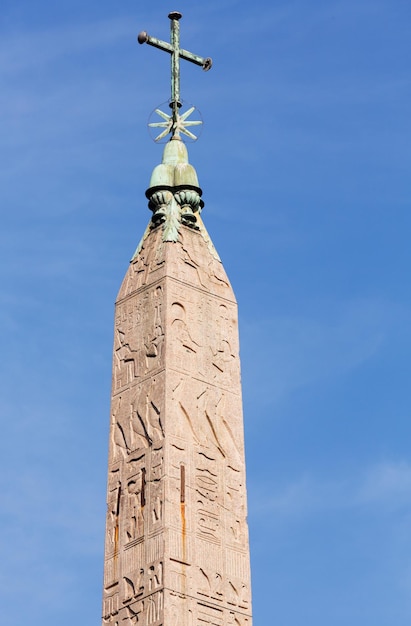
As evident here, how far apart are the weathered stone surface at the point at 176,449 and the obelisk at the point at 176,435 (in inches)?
0.8

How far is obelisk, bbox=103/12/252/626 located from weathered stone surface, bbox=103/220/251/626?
0.02m

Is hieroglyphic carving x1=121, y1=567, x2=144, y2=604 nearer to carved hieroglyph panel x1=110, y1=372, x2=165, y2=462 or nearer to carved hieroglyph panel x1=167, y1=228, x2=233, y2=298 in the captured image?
carved hieroglyph panel x1=110, y1=372, x2=165, y2=462

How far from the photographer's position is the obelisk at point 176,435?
82.2 ft

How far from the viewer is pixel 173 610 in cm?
2442

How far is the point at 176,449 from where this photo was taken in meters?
25.9

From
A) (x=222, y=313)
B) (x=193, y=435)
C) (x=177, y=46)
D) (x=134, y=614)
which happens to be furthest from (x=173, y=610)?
(x=177, y=46)

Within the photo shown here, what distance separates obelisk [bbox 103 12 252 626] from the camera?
25047 millimetres

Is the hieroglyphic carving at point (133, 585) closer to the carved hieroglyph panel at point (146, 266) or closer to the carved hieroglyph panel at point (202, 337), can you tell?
the carved hieroglyph panel at point (202, 337)

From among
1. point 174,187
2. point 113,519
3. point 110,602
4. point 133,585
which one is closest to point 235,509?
point 113,519

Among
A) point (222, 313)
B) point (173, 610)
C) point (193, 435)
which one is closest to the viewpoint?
point (173, 610)

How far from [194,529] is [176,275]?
4.53 metres

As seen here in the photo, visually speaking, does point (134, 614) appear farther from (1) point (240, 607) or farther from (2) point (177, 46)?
(2) point (177, 46)

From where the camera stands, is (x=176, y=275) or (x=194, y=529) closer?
(x=194, y=529)

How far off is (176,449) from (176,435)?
9.7 inches
